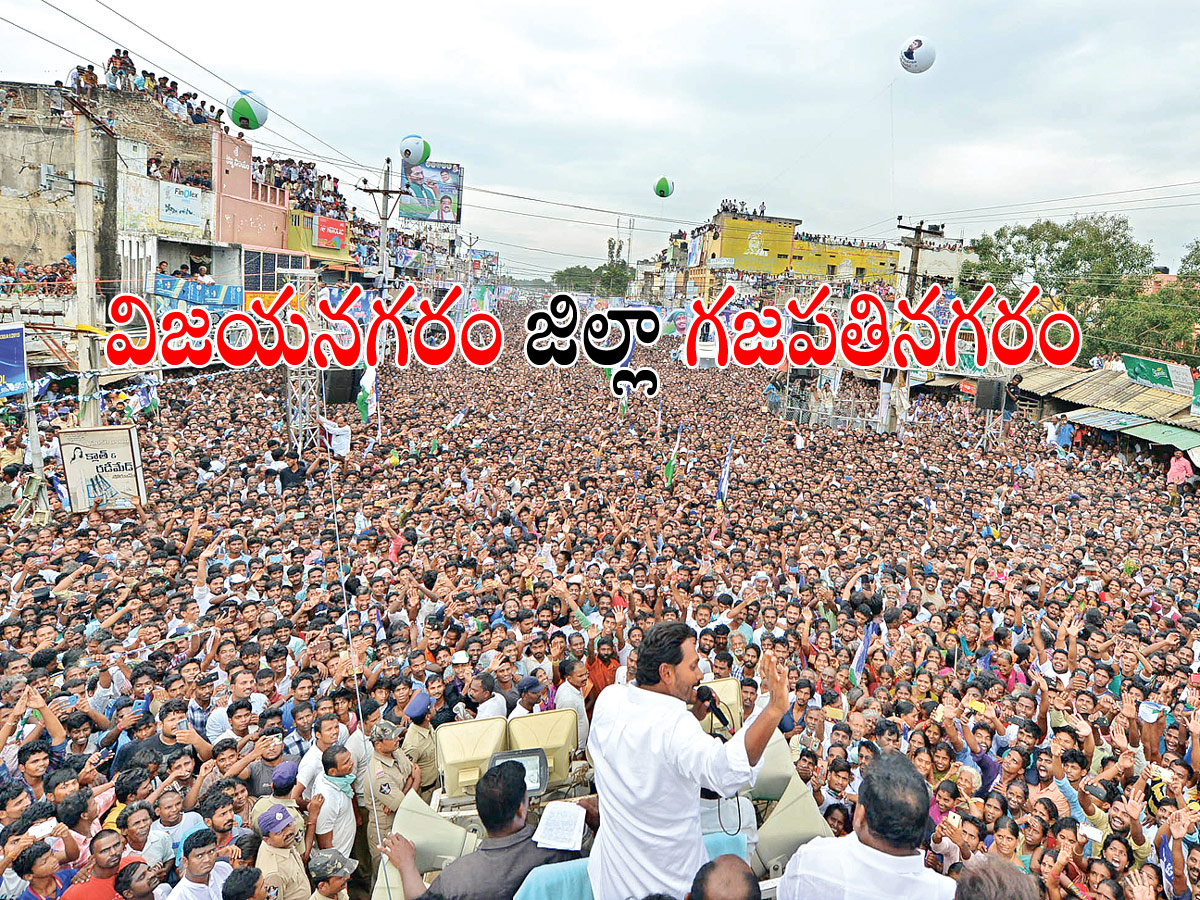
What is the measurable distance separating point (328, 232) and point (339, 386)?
74.2ft

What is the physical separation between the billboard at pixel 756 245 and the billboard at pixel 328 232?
30.0m

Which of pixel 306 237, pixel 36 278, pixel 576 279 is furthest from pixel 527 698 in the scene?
pixel 576 279

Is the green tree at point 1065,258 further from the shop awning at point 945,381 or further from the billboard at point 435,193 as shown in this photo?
the billboard at point 435,193

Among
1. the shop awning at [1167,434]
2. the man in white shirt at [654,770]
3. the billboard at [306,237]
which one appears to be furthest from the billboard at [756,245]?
the man in white shirt at [654,770]

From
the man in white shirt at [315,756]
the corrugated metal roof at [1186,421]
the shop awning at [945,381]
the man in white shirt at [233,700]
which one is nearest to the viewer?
the man in white shirt at [315,756]

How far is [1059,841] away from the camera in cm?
339

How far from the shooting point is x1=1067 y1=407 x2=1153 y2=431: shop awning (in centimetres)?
1700

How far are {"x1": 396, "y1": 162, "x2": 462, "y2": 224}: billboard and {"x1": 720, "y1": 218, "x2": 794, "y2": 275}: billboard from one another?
67.0ft

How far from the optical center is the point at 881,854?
198 cm

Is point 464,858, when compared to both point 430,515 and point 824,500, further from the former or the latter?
point 824,500

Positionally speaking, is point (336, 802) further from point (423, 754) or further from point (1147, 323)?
point (1147, 323)

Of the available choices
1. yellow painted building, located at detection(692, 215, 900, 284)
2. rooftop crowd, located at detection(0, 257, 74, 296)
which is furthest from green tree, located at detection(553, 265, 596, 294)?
rooftop crowd, located at detection(0, 257, 74, 296)

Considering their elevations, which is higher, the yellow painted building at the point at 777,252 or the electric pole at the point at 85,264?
the yellow painted building at the point at 777,252

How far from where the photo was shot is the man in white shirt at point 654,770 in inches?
84.0
